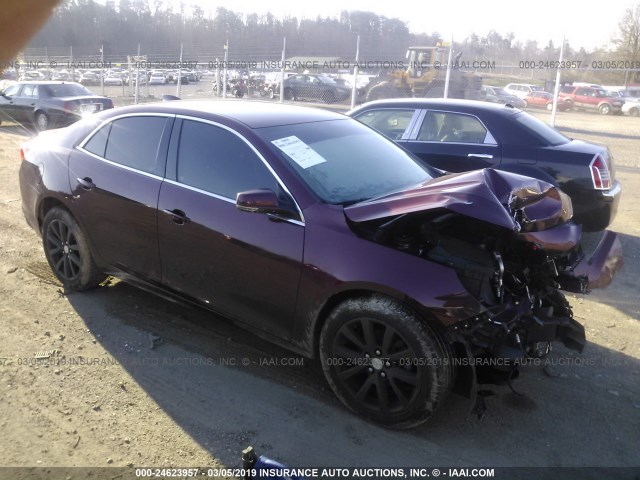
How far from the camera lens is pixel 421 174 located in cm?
387

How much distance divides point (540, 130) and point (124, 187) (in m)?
4.59

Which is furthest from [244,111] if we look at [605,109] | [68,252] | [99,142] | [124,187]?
[605,109]

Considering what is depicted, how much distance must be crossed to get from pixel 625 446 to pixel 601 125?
71.7ft

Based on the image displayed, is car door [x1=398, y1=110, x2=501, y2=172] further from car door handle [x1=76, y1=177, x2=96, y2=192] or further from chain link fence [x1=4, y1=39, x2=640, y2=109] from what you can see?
chain link fence [x1=4, y1=39, x2=640, y2=109]

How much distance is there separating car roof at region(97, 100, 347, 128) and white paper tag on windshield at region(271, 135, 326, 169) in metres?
0.21

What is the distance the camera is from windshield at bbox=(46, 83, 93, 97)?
14781 mm

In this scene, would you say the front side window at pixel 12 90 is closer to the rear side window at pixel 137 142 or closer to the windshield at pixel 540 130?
the rear side window at pixel 137 142

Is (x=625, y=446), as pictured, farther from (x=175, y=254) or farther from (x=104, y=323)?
(x=104, y=323)

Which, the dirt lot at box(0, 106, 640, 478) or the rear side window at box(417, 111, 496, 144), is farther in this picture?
the rear side window at box(417, 111, 496, 144)

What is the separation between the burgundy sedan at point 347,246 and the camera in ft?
9.11

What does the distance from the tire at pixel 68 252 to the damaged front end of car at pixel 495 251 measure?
2432 millimetres

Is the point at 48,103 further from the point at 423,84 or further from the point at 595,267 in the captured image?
the point at 595,267

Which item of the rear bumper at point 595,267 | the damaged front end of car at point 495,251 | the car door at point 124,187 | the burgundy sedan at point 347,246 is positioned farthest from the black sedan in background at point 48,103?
the rear bumper at point 595,267

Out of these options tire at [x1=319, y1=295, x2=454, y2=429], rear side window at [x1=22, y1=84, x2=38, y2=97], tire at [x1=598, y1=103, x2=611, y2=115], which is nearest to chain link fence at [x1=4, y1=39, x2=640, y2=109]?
rear side window at [x1=22, y1=84, x2=38, y2=97]
